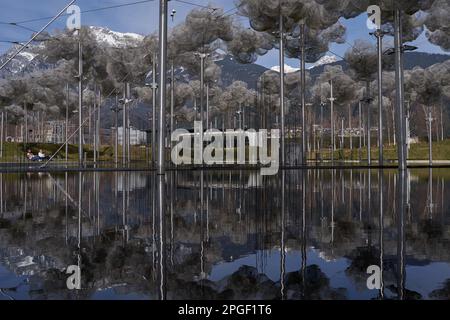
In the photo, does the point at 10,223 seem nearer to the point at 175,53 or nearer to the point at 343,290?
the point at 343,290

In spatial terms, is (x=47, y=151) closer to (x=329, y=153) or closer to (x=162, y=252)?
(x=329, y=153)

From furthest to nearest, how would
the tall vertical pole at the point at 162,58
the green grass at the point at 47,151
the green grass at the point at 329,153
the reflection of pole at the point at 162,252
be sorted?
the green grass at the point at 47,151 < the green grass at the point at 329,153 < the tall vertical pole at the point at 162,58 < the reflection of pole at the point at 162,252

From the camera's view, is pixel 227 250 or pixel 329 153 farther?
pixel 329 153

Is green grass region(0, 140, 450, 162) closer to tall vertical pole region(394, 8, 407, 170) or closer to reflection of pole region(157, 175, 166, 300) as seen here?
tall vertical pole region(394, 8, 407, 170)

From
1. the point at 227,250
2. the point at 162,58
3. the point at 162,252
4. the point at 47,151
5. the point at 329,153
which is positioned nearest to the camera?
the point at 162,252

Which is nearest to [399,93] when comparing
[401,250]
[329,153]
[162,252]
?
[401,250]

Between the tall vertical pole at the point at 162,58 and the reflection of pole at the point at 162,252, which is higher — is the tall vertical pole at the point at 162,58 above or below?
above

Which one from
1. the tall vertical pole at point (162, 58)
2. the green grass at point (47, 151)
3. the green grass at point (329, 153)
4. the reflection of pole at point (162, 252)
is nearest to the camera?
the reflection of pole at point (162, 252)

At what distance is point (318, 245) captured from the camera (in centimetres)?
461

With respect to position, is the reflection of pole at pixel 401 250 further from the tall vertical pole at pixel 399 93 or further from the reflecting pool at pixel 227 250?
the tall vertical pole at pixel 399 93

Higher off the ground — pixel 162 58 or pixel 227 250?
pixel 162 58

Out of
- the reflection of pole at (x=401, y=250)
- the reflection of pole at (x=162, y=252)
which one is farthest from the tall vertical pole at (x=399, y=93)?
the reflection of pole at (x=162, y=252)
